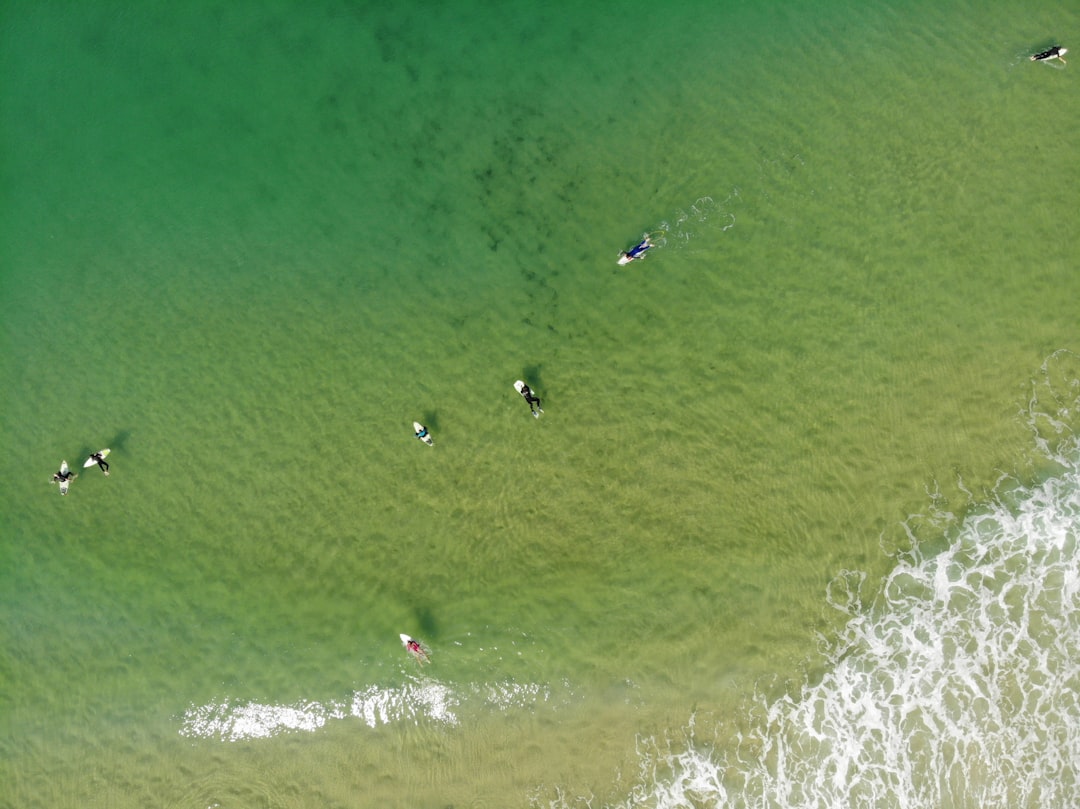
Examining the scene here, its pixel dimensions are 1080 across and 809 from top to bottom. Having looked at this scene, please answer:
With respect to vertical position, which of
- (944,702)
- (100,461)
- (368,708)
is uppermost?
(100,461)

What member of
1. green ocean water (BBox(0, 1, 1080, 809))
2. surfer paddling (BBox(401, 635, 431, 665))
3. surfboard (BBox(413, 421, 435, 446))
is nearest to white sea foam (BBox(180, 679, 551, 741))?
green ocean water (BBox(0, 1, 1080, 809))

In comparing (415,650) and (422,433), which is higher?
(422,433)

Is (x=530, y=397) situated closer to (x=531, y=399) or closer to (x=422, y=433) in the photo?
(x=531, y=399)

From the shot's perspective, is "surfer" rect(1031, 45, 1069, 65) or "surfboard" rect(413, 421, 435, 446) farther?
"surfer" rect(1031, 45, 1069, 65)

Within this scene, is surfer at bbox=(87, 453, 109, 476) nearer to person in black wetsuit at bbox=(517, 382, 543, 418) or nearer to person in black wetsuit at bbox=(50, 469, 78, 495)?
person in black wetsuit at bbox=(50, 469, 78, 495)

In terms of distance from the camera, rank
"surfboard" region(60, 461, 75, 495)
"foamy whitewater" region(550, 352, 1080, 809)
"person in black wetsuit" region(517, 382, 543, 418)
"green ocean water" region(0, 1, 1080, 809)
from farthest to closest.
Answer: "surfboard" region(60, 461, 75, 495)
"green ocean water" region(0, 1, 1080, 809)
"person in black wetsuit" region(517, 382, 543, 418)
"foamy whitewater" region(550, 352, 1080, 809)

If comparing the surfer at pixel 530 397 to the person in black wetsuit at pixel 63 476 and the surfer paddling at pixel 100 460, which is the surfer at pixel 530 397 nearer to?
the surfer paddling at pixel 100 460

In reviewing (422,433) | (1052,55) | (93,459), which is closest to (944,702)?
(422,433)
